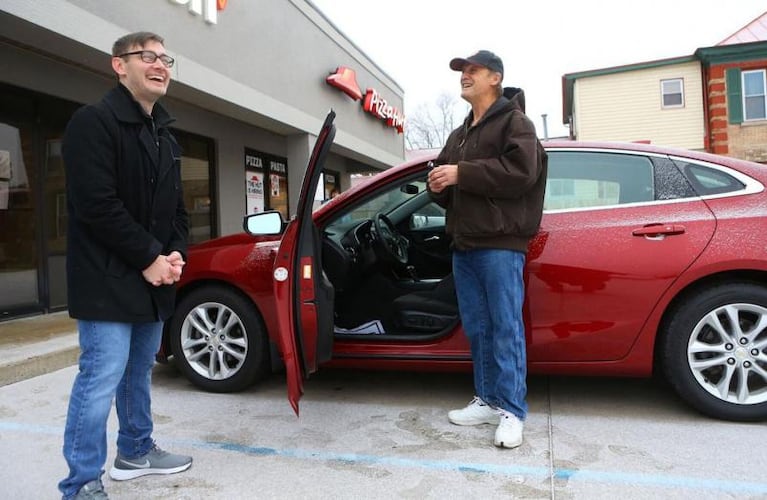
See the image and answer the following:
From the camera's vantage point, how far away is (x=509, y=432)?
2670 millimetres

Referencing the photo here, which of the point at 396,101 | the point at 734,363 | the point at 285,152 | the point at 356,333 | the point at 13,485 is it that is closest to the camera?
the point at 13,485

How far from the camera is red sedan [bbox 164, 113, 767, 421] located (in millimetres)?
2768

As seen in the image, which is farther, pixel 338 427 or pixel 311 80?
pixel 311 80

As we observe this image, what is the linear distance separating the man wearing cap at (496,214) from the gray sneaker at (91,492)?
5.50ft

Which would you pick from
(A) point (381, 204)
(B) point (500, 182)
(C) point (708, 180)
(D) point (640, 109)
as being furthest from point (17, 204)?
(D) point (640, 109)

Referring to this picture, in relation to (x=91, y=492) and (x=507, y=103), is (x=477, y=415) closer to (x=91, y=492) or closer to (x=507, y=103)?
(x=507, y=103)

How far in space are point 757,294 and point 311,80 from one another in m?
8.37

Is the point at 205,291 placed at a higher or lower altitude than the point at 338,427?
higher

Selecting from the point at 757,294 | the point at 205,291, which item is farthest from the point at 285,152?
the point at 757,294

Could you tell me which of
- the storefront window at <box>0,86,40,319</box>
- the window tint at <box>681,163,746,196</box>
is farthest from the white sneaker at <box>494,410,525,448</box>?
the storefront window at <box>0,86,40,319</box>

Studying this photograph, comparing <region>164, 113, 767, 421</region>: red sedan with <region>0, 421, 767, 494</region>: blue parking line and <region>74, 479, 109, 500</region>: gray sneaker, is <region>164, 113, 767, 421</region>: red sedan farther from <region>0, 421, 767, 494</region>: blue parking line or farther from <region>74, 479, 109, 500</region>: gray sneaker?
<region>74, 479, 109, 500</region>: gray sneaker

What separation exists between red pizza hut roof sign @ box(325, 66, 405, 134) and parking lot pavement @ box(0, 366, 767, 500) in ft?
26.5

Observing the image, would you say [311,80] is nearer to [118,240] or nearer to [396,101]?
[396,101]

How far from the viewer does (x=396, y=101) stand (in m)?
14.9
